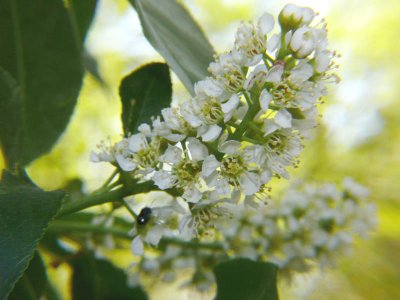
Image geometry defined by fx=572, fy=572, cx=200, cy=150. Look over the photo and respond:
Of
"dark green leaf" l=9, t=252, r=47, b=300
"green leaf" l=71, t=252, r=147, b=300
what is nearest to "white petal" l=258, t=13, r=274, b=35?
"dark green leaf" l=9, t=252, r=47, b=300

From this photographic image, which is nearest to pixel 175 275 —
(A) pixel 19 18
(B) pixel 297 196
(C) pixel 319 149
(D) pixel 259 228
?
(D) pixel 259 228

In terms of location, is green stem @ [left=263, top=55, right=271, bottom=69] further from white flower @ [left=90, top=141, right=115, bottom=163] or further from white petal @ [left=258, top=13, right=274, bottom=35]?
white flower @ [left=90, top=141, right=115, bottom=163]

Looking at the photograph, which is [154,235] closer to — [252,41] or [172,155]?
[172,155]

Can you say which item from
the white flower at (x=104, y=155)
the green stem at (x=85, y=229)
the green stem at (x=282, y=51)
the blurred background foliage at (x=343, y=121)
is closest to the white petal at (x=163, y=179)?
the white flower at (x=104, y=155)

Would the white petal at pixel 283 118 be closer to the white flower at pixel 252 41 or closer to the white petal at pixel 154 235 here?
the white flower at pixel 252 41

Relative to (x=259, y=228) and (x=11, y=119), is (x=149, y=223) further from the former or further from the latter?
(x=259, y=228)

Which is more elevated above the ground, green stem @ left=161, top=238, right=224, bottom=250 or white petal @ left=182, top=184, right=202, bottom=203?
white petal @ left=182, top=184, right=202, bottom=203
